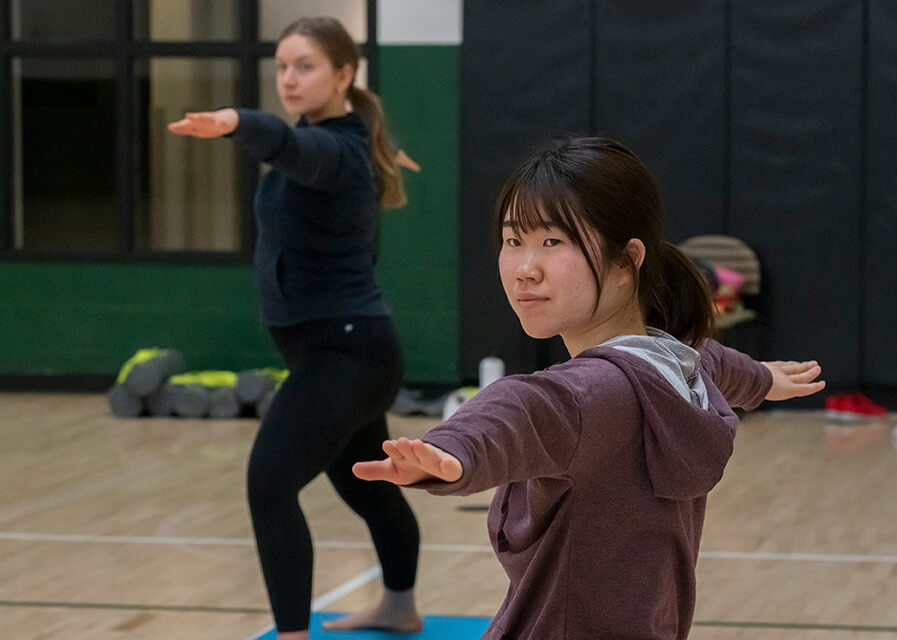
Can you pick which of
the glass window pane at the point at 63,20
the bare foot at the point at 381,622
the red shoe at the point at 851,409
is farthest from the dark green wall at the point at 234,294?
the bare foot at the point at 381,622

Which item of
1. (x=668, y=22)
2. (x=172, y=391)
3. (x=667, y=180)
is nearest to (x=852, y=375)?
(x=667, y=180)

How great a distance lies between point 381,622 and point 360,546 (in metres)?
1.07

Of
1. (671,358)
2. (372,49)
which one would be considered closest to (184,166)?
(372,49)

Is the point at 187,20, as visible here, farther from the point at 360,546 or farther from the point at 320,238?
the point at 320,238

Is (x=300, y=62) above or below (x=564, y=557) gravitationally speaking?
above

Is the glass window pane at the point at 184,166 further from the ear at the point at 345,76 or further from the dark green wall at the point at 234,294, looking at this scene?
the ear at the point at 345,76

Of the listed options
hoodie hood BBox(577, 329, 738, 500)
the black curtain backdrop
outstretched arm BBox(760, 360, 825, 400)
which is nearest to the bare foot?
outstretched arm BBox(760, 360, 825, 400)

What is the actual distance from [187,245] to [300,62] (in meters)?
5.10

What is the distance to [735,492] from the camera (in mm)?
5129

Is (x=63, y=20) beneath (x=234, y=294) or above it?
above

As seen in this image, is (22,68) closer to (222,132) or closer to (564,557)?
(222,132)

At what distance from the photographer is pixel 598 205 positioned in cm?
139

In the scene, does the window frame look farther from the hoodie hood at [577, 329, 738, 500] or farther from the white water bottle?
the hoodie hood at [577, 329, 738, 500]

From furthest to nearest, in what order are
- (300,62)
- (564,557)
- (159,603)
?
1. (159,603)
2. (300,62)
3. (564,557)
